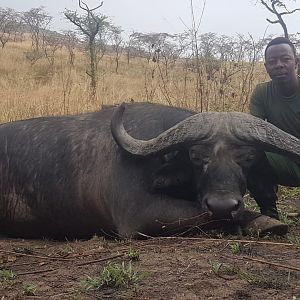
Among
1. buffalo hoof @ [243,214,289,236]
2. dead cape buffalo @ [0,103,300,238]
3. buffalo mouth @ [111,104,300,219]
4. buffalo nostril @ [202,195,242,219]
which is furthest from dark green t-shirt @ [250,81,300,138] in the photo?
buffalo nostril @ [202,195,242,219]

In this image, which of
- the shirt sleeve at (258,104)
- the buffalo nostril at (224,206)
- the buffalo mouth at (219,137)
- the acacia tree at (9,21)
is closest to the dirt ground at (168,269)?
the buffalo nostril at (224,206)

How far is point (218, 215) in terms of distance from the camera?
401 centimetres

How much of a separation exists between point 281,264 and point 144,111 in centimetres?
235

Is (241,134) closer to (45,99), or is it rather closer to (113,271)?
(113,271)

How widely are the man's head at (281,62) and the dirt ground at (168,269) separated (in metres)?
1.93

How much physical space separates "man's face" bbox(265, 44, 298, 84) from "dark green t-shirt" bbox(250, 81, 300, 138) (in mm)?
193

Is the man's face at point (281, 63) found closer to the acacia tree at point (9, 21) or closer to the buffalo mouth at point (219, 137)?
the buffalo mouth at point (219, 137)

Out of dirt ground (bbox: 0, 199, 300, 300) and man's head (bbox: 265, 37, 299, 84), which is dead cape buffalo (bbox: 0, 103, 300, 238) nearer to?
dirt ground (bbox: 0, 199, 300, 300)

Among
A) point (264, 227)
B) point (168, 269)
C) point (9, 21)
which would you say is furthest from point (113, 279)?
point (9, 21)

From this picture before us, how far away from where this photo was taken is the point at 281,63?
18.5 ft

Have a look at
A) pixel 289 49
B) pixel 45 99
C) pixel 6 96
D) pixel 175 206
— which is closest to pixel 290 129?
pixel 289 49

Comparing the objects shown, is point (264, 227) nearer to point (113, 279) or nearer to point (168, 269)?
point (168, 269)

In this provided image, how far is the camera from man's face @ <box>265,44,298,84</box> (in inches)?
223

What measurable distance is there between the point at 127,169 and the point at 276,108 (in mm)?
1912
